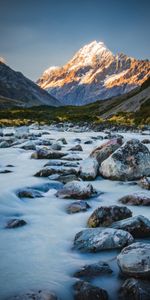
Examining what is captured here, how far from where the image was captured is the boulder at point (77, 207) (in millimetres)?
7295

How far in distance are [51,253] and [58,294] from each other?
3.64 ft

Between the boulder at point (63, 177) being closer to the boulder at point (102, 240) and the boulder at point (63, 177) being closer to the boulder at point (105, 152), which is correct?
the boulder at point (105, 152)

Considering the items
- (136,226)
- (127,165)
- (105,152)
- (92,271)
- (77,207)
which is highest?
(105,152)

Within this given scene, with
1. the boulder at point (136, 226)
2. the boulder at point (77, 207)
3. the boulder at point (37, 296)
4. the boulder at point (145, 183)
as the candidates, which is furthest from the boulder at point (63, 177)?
the boulder at point (37, 296)

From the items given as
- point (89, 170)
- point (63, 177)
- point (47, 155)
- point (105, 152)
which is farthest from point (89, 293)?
point (47, 155)

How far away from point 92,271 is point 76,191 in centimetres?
364

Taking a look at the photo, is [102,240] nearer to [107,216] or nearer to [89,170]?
[107,216]

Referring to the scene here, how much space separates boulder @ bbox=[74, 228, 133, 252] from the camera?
17.5 feet

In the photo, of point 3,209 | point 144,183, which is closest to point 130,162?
point 144,183

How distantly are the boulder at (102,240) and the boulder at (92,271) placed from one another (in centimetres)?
50

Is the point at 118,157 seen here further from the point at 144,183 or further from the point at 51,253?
the point at 51,253

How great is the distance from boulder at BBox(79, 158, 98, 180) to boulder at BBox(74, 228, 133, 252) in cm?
492

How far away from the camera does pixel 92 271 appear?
4660mm

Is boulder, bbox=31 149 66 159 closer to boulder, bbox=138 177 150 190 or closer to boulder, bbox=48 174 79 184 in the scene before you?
boulder, bbox=48 174 79 184
